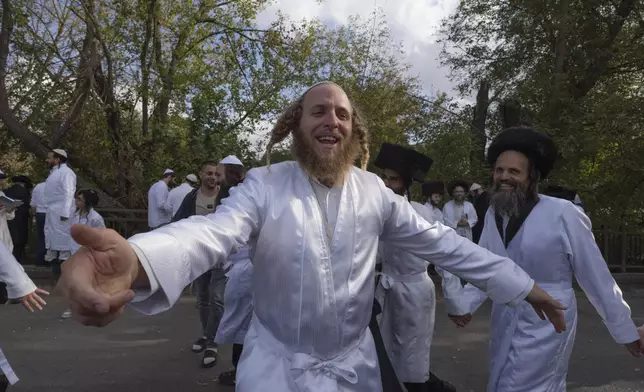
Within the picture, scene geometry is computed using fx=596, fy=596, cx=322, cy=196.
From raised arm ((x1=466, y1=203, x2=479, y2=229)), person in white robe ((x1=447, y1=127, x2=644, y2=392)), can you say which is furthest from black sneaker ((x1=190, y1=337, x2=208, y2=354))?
raised arm ((x1=466, y1=203, x2=479, y2=229))

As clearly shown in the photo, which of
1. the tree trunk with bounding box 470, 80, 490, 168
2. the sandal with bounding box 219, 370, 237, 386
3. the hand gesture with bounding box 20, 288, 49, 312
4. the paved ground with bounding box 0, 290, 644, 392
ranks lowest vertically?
the paved ground with bounding box 0, 290, 644, 392

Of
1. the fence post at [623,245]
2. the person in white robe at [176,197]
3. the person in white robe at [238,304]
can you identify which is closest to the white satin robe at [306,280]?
the person in white robe at [238,304]

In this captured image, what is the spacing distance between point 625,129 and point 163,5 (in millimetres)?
11840

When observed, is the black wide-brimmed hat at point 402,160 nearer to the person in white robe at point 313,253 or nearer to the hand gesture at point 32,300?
the person in white robe at point 313,253

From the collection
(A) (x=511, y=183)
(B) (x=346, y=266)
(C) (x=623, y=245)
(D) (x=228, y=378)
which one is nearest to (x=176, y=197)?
(D) (x=228, y=378)

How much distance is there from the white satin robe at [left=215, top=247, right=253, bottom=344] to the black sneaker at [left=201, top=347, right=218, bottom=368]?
2.56 ft

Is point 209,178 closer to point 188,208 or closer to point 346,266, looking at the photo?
point 188,208

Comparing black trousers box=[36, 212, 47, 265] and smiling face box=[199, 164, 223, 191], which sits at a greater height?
smiling face box=[199, 164, 223, 191]

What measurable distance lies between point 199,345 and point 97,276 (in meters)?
5.28

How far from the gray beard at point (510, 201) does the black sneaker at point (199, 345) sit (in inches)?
156

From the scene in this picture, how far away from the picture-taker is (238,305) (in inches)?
206

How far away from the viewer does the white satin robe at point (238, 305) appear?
5188 mm

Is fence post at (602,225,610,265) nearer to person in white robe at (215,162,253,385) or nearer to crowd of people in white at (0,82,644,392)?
crowd of people in white at (0,82,644,392)

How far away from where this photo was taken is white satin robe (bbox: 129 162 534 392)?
226 cm
